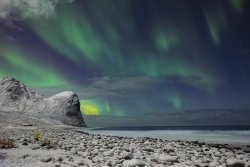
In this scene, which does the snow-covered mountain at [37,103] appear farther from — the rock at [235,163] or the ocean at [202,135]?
the rock at [235,163]

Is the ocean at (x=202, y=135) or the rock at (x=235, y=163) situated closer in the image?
the rock at (x=235, y=163)

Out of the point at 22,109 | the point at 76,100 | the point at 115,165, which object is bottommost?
the point at 115,165

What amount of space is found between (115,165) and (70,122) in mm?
90847

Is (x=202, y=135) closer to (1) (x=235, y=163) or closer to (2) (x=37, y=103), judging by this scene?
(1) (x=235, y=163)

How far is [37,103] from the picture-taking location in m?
89.9

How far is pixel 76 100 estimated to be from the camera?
3873 inches

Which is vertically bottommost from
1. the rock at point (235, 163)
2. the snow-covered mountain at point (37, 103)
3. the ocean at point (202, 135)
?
the rock at point (235, 163)

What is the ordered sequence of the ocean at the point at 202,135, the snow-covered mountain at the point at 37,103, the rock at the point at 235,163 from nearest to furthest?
the rock at the point at 235,163 → the ocean at the point at 202,135 → the snow-covered mountain at the point at 37,103

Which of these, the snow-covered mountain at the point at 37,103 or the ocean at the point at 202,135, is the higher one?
the snow-covered mountain at the point at 37,103

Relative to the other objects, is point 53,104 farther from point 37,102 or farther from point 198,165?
point 198,165

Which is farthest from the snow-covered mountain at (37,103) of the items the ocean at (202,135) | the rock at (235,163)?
the rock at (235,163)

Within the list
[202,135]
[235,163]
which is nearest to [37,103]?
[202,135]

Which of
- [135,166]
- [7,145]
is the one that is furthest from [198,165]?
[7,145]

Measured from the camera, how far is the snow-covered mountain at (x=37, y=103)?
8431 centimetres
